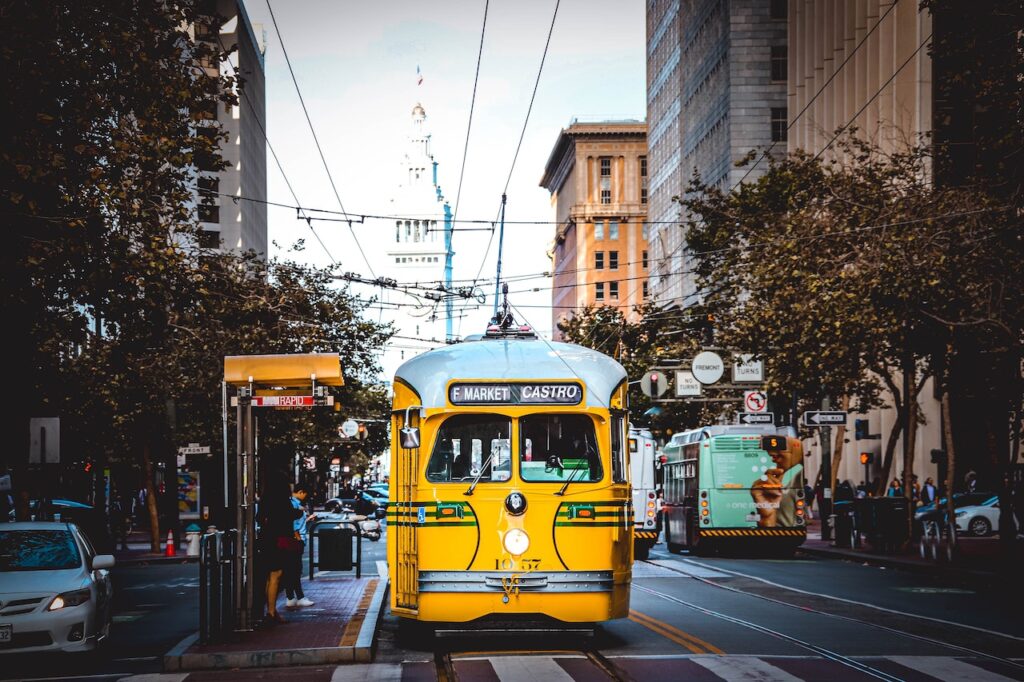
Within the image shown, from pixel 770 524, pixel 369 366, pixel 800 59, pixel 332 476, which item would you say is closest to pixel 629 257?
pixel 332 476

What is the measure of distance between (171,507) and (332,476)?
55230 mm

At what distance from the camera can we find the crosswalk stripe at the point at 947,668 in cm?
1252

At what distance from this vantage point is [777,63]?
263 ft

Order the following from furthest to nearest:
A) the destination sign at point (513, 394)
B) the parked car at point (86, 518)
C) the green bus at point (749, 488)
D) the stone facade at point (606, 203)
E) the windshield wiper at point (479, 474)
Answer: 1. the stone facade at point (606, 203)
2. the green bus at point (749, 488)
3. the parked car at point (86, 518)
4. the destination sign at point (513, 394)
5. the windshield wiper at point (479, 474)

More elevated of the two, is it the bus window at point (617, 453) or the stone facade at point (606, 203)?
the stone facade at point (606, 203)

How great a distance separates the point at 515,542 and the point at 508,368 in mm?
A: 1872

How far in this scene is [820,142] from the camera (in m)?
63.9

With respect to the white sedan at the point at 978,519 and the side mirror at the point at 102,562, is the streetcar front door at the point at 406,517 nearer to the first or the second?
the side mirror at the point at 102,562

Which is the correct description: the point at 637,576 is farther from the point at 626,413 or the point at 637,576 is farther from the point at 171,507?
the point at 171,507

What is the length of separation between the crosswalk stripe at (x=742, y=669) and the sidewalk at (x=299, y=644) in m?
3.40

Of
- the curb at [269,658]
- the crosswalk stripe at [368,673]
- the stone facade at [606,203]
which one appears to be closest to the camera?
the crosswalk stripe at [368,673]

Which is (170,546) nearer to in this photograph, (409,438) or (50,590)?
(50,590)

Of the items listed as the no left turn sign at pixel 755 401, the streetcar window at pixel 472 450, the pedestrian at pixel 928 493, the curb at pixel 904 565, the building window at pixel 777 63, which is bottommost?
the curb at pixel 904 565

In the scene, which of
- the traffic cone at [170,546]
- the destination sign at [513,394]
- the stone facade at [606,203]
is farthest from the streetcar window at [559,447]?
the stone facade at [606,203]
